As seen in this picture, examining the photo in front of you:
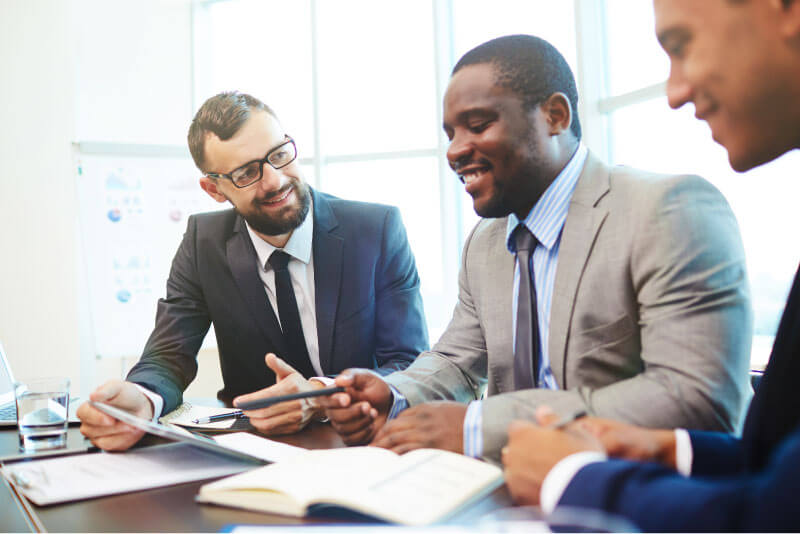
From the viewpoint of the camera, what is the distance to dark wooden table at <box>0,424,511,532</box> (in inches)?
32.6

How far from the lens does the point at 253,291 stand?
2.15 m

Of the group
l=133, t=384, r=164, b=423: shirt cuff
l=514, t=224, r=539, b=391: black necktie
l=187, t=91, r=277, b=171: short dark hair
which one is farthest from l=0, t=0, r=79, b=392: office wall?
l=514, t=224, r=539, b=391: black necktie

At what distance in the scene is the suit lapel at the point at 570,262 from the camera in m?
1.36

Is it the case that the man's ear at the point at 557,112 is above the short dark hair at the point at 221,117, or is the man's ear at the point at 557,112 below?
below

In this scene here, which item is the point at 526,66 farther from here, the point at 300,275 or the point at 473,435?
the point at 300,275

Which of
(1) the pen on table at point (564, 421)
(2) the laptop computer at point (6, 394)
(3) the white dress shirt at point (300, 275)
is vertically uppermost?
(3) the white dress shirt at point (300, 275)

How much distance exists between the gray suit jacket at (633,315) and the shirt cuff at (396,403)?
0.03 m

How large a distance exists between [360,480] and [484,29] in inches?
174

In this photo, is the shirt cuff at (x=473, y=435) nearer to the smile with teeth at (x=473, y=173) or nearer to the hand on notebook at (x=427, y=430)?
the hand on notebook at (x=427, y=430)

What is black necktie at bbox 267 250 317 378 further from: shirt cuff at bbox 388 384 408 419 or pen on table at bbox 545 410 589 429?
pen on table at bbox 545 410 589 429

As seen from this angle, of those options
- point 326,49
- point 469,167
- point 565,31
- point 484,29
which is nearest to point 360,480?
point 469,167

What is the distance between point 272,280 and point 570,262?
1164 mm

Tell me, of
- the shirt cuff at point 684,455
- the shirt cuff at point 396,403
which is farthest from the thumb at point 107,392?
the shirt cuff at point 684,455

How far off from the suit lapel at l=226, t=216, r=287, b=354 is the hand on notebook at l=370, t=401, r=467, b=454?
1053 mm
